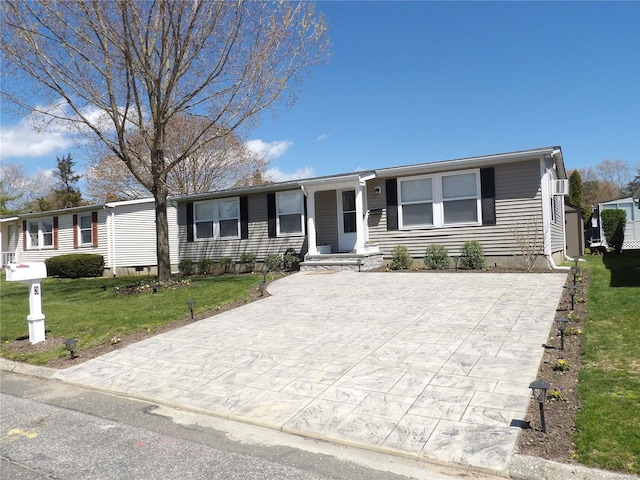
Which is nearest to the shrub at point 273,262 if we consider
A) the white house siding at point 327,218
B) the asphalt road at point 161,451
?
the white house siding at point 327,218

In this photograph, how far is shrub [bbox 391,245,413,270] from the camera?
13.3 metres

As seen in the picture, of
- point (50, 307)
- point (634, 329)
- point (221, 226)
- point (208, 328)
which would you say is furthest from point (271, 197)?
Result: point (634, 329)

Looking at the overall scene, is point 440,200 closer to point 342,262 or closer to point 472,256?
point 472,256

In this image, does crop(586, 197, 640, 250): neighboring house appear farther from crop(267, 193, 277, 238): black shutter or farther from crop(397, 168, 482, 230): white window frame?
crop(267, 193, 277, 238): black shutter

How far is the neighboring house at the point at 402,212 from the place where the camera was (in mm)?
12328

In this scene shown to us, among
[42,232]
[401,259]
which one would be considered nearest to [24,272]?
[401,259]

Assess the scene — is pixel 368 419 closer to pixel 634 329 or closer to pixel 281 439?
pixel 281 439

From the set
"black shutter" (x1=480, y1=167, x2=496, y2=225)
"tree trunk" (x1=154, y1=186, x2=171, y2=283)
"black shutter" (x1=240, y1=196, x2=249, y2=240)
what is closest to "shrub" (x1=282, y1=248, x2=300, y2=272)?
"black shutter" (x1=240, y1=196, x2=249, y2=240)

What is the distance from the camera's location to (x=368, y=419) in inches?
152

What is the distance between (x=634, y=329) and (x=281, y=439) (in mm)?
4723

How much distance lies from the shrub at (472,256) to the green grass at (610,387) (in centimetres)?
475

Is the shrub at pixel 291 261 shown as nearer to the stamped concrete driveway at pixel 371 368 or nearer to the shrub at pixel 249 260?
the shrub at pixel 249 260

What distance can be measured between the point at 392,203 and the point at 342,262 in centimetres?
243

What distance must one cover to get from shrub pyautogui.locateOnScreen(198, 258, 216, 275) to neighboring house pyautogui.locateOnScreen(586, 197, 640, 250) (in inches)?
653
